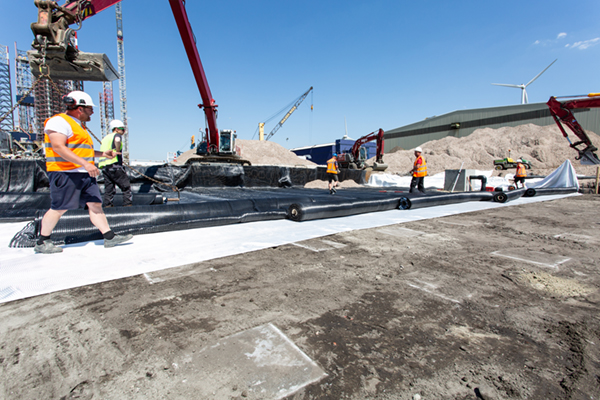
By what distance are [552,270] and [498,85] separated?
3531 cm

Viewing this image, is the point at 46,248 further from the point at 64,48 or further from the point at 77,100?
the point at 64,48

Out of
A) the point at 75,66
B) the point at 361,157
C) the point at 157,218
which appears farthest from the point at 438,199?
the point at 361,157

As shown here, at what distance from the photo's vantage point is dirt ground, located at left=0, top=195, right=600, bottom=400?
3.87 ft

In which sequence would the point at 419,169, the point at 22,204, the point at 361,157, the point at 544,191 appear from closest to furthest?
the point at 22,204, the point at 419,169, the point at 544,191, the point at 361,157

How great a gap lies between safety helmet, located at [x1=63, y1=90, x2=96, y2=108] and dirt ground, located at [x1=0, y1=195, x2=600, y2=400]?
1834mm

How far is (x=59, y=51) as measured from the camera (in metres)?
5.85

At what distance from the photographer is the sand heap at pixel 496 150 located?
78.8 feet

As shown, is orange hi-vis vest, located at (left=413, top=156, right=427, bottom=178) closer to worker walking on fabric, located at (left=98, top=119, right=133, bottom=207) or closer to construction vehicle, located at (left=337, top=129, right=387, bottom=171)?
worker walking on fabric, located at (left=98, top=119, right=133, bottom=207)

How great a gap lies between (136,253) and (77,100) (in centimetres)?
160

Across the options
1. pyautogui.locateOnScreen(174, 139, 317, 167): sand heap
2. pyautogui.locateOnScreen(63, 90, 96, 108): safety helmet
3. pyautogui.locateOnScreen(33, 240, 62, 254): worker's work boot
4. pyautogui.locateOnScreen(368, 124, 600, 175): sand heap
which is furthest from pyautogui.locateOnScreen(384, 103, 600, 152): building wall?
pyautogui.locateOnScreen(33, 240, 62, 254): worker's work boot

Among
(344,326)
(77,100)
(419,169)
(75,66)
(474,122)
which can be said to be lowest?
(344,326)

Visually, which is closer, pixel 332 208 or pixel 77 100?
pixel 77 100

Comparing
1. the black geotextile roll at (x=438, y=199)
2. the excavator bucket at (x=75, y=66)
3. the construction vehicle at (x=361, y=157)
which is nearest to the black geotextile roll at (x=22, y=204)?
the excavator bucket at (x=75, y=66)

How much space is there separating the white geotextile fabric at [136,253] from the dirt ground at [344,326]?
8.3 inches
